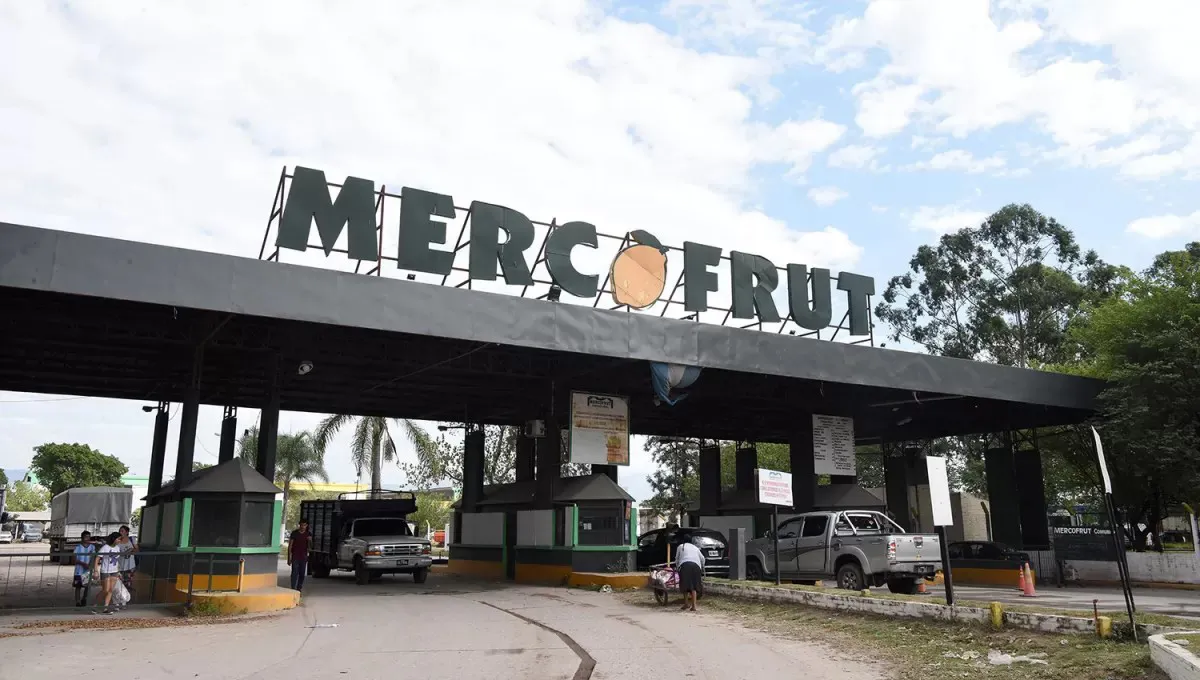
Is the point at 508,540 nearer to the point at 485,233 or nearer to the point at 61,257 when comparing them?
the point at 485,233

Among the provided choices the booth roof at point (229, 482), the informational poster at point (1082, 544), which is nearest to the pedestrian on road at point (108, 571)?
the booth roof at point (229, 482)

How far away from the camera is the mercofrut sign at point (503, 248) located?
1861cm

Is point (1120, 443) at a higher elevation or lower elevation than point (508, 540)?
higher

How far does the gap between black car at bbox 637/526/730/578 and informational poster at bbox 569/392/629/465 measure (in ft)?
8.54

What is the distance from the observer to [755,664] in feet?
35.3

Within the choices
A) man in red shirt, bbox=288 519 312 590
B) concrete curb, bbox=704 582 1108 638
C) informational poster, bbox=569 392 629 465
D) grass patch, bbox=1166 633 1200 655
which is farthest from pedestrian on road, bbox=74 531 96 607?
grass patch, bbox=1166 633 1200 655

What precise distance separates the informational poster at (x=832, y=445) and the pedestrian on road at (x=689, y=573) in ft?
43.1

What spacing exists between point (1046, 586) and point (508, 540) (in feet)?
50.8

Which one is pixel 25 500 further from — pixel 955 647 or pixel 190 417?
pixel 955 647

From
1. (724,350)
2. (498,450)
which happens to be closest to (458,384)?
(724,350)

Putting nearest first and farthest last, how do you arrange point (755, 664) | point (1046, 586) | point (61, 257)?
1. point (755, 664)
2. point (61, 257)
3. point (1046, 586)

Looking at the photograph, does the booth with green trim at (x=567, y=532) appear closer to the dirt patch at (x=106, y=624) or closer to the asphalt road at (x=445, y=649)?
the asphalt road at (x=445, y=649)

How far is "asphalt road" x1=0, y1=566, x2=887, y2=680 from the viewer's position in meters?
10.3

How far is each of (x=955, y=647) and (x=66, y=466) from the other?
358 feet
